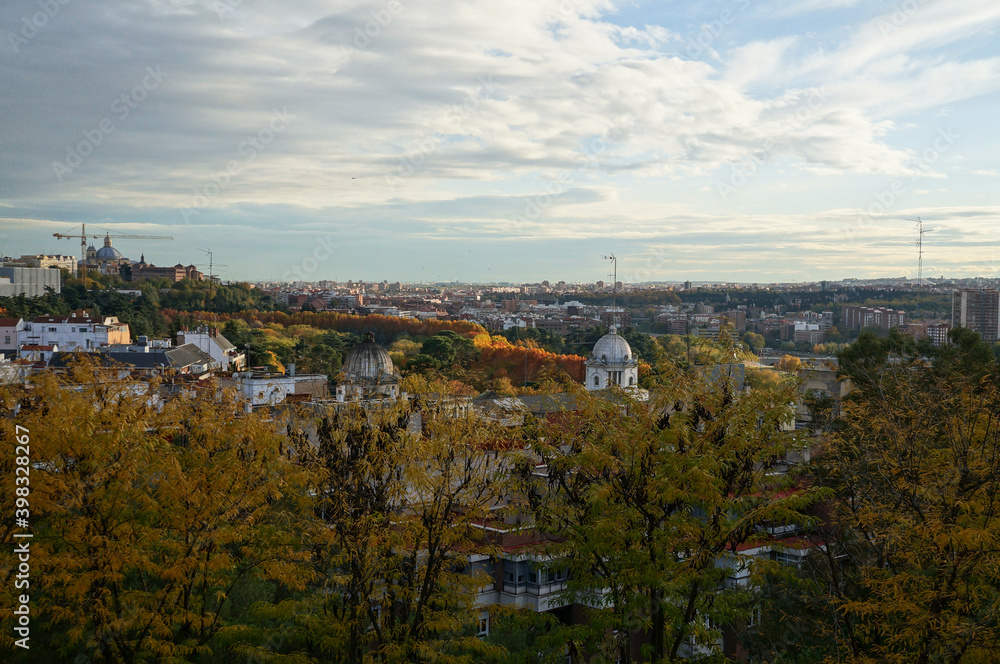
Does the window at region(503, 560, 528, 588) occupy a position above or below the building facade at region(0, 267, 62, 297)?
below

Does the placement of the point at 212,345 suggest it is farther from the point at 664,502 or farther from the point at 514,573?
the point at 664,502

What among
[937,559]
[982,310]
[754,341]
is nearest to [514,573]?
[937,559]

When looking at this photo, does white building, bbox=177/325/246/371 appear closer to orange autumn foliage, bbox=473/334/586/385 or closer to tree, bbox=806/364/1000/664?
orange autumn foliage, bbox=473/334/586/385

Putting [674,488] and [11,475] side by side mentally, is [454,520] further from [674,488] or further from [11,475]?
[11,475]

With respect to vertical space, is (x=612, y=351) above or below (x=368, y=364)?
above

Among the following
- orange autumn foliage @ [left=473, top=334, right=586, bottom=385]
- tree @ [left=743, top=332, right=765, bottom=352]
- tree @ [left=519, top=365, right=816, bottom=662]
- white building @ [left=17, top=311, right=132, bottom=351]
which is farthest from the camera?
tree @ [left=743, top=332, right=765, bottom=352]

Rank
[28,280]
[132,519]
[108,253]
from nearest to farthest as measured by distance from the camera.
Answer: [132,519], [28,280], [108,253]

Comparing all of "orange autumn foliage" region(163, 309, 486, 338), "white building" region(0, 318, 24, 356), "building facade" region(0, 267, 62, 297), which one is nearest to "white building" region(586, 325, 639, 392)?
"white building" region(0, 318, 24, 356)
